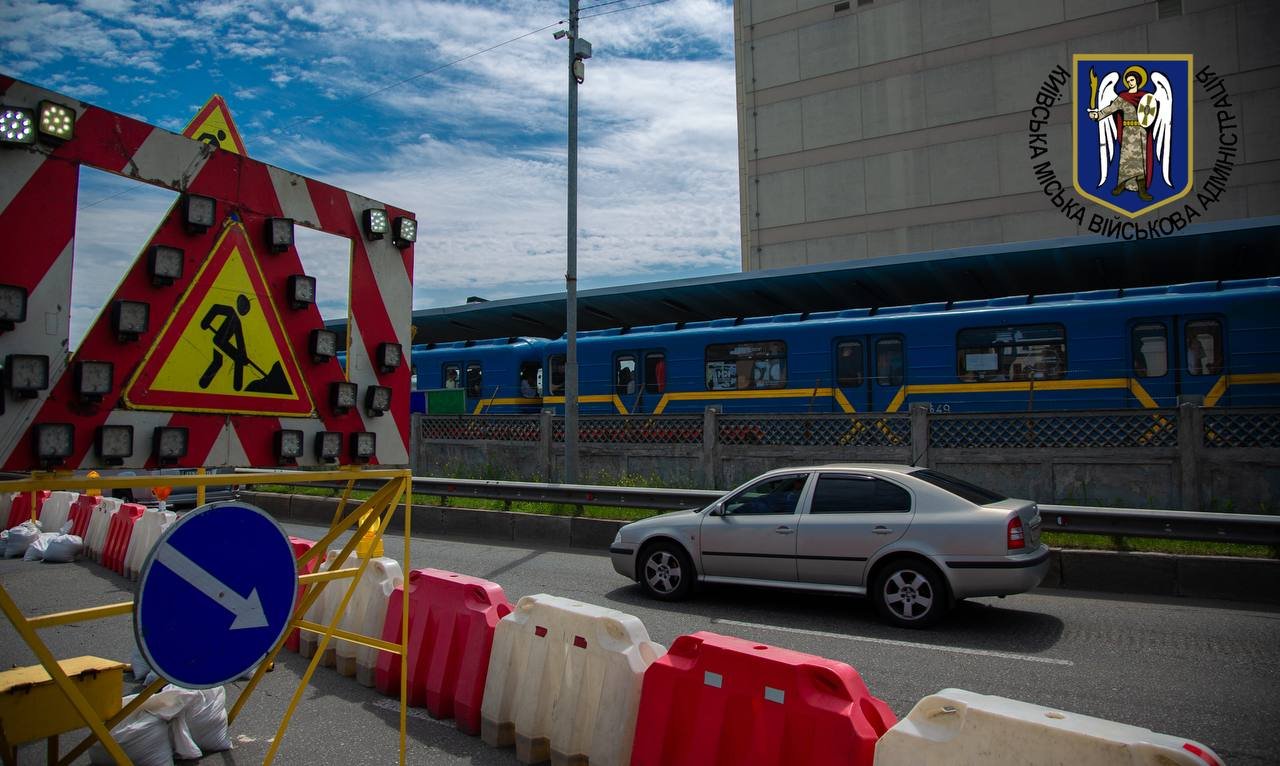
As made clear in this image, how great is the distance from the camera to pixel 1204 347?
1394 centimetres

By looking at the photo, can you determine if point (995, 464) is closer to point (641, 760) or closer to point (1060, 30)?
point (641, 760)

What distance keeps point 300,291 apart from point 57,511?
481 inches

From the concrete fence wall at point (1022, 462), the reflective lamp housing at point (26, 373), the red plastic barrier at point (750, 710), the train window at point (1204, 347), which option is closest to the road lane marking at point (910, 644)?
the red plastic barrier at point (750, 710)

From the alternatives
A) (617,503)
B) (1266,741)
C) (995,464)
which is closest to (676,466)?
(617,503)

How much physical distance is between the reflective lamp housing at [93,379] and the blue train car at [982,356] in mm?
14010

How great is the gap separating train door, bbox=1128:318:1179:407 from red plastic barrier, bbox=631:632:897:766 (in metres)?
13.3

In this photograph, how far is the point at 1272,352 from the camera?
13.4 metres

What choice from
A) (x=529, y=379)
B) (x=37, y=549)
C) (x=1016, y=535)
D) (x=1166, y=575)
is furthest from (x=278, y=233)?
(x=529, y=379)

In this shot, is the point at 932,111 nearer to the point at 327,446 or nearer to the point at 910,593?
the point at 910,593

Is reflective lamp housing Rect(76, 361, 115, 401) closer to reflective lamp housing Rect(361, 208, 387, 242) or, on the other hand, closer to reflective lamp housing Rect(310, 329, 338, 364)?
reflective lamp housing Rect(310, 329, 338, 364)

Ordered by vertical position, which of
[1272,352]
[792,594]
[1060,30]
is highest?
[1060,30]

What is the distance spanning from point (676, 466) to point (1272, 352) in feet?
33.4

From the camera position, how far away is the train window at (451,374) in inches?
914

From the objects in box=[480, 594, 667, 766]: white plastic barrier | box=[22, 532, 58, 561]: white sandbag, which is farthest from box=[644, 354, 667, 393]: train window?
box=[480, 594, 667, 766]: white plastic barrier
